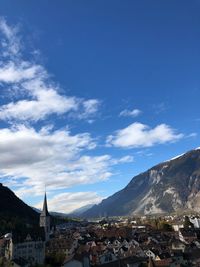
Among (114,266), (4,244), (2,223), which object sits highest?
(2,223)

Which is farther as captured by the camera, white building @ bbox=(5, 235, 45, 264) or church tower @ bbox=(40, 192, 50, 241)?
church tower @ bbox=(40, 192, 50, 241)

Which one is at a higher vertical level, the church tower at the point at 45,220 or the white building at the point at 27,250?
the church tower at the point at 45,220

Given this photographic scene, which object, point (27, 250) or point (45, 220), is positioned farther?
point (45, 220)

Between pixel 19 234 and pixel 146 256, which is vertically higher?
pixel 19 234

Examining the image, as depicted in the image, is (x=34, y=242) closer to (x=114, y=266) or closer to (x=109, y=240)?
(x=114, y=266)

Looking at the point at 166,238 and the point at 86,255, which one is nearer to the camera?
the point at 86,255

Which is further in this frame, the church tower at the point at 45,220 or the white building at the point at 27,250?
the church tower at the point at 45,220

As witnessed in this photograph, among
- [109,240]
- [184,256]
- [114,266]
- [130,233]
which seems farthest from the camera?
[130,233]

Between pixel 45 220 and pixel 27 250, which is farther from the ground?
pixel 45 220

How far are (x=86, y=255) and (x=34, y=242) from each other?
75.6 feet

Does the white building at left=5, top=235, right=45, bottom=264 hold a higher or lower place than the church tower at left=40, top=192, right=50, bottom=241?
lower

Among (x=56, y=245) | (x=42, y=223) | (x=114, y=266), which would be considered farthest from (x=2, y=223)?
(x=114, y=266)

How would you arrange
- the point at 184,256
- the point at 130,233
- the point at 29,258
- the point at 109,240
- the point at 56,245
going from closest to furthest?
the point at 29,258 < the point at 184,256 < the point at 56,245 < the point at 109,240 < the point at 130,233

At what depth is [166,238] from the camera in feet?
488
